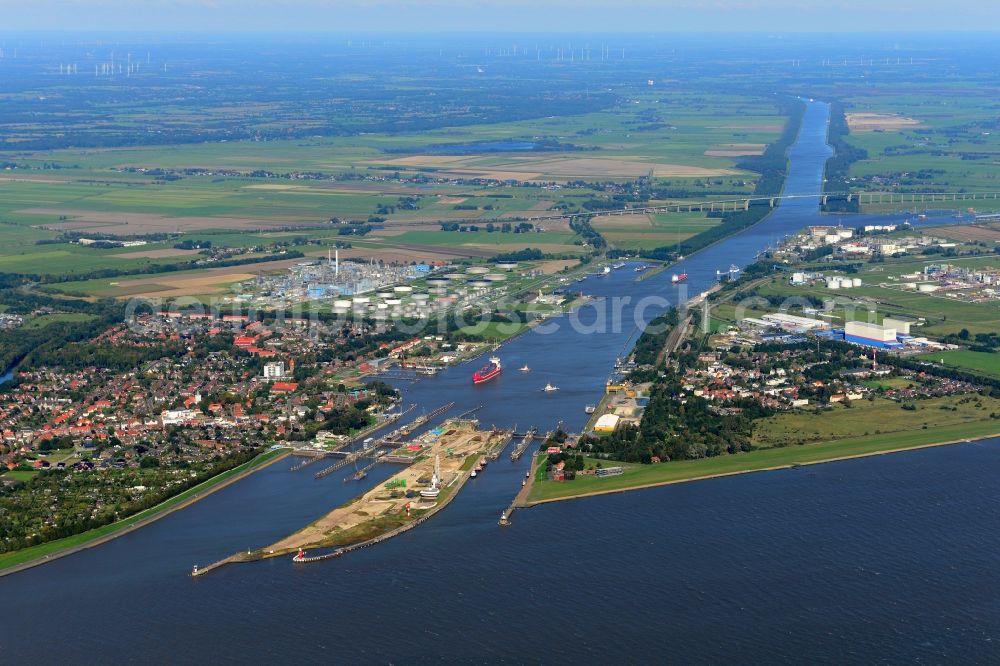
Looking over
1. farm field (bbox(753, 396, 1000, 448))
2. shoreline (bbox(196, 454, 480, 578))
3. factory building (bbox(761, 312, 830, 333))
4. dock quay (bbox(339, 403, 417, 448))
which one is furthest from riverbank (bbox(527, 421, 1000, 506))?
factory building (bbox(761, 312, 830, 333))

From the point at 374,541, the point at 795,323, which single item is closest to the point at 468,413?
the point at 374,541

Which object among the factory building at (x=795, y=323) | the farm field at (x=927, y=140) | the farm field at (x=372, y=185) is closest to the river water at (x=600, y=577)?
the factory building at (x=795, y=323)

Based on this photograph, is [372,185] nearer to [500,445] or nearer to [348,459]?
[500,445]

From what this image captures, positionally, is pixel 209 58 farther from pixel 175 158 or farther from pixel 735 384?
pixel 735 384

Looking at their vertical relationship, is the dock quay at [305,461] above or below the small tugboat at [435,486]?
below

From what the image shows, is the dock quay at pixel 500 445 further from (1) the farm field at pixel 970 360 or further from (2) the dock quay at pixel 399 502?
(1) the farm field at pixel 970 360

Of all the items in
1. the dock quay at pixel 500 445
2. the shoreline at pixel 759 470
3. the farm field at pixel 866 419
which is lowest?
the dock quay at pixel 500 445

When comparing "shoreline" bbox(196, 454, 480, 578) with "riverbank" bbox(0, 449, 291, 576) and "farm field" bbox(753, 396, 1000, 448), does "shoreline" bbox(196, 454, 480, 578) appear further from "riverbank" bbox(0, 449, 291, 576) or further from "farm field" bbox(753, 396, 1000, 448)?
"farm field" bbox(753, 396, 1000, 448)
